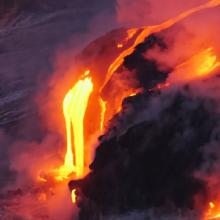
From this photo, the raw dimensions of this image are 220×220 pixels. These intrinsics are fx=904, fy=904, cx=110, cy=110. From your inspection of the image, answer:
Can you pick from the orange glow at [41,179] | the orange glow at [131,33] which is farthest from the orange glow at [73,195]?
the orange glow at [131,33]

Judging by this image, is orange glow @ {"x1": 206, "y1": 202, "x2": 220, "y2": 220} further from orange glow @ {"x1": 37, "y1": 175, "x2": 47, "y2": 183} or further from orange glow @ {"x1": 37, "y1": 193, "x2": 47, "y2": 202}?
orange glow @ {"x1": 37, "y1": 175, "x2": 47, "y2": 183}

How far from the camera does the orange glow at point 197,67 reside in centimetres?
1136

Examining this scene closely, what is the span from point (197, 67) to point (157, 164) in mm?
1606

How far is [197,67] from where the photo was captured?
1169cm

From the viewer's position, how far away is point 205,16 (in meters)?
12.6

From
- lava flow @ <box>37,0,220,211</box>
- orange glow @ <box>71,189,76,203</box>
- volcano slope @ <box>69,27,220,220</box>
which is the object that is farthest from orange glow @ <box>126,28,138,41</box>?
orange glow @ <box>71,189,76,203</box>

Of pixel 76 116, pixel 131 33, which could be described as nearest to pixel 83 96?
pixel 76 116

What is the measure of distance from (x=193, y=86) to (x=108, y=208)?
1808 mm

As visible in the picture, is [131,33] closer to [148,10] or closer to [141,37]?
[141,37]

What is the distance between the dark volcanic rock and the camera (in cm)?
1060

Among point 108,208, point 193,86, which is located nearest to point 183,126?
point 193,86

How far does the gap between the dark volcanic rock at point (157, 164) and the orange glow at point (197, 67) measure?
457 millimetres

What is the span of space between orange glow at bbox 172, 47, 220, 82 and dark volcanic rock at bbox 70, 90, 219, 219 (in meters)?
0.46

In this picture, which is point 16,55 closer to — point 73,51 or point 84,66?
point 73,51
